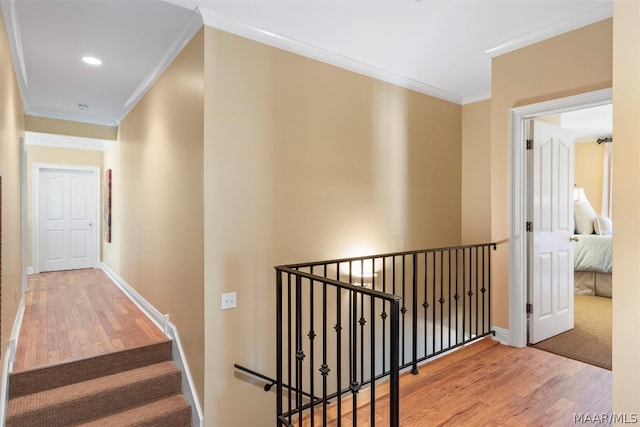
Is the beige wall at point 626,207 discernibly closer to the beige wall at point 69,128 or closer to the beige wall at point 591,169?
the beige wall at point 69,128

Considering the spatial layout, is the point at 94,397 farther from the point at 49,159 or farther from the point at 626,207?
the point at 49,159

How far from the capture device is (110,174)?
5816 mm

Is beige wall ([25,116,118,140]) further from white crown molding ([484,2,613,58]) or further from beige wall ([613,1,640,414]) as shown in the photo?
beige wall ([613,1,640,414])

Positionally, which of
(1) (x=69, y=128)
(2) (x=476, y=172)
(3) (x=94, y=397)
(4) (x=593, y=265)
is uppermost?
(1) (x=69, y=128)

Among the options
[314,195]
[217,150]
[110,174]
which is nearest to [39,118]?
[110,174]

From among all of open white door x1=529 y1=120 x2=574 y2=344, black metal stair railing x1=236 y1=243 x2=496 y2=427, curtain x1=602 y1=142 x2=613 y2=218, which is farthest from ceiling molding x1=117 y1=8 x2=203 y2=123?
curtain x1=602 y1=142 x2=613 y2=218

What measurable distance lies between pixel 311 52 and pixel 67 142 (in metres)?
5.53

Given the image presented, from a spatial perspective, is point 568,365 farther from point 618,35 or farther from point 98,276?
point 98,276

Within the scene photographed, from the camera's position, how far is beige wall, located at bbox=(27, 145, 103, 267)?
609cm

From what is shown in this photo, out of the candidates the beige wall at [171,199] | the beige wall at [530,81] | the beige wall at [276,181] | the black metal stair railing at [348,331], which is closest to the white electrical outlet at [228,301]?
the beige wall at [276,181]

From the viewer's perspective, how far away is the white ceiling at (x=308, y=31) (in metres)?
2.43

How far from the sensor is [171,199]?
10.1 ft

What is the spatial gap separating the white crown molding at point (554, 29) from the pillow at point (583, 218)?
3878 mm

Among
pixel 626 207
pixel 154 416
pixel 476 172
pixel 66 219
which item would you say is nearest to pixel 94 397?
pixel 154 416
